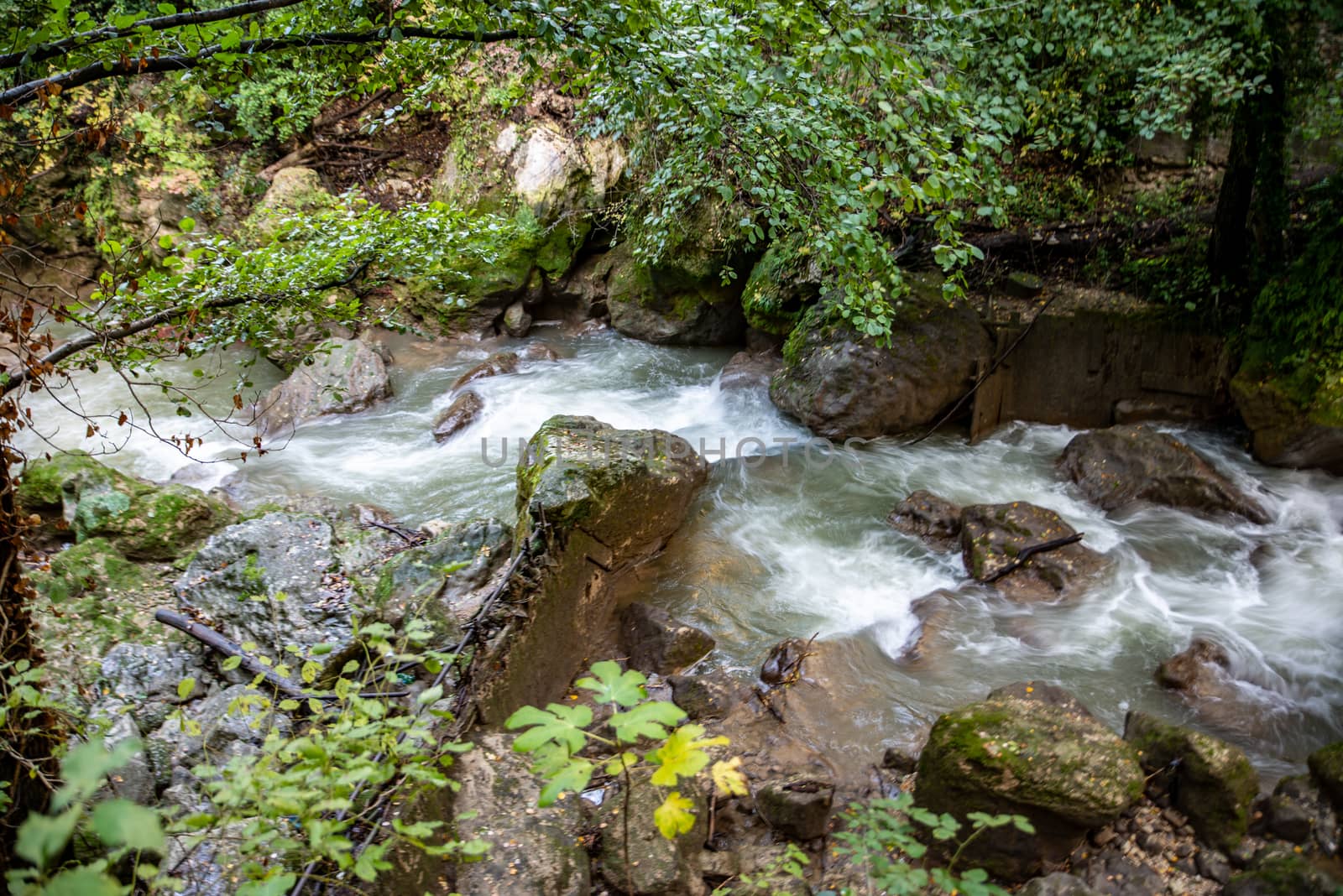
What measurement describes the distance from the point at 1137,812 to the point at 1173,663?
1.68 m

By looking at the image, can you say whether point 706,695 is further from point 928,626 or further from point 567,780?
point 567,780

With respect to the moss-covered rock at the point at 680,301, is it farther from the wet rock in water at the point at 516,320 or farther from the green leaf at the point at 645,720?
the green leaf at the point at 645,720

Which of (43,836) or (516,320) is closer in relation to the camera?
(43,836)

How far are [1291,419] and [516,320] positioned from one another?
902cm

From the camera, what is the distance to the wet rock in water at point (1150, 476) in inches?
247

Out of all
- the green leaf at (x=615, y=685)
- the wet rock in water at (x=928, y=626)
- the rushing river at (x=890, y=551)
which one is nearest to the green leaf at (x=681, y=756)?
the green leaf at (x=615, y=685)

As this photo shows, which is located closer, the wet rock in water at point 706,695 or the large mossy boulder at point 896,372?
the wet rock in water at point 706,695

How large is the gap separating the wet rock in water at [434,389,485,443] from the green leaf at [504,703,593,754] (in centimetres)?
669

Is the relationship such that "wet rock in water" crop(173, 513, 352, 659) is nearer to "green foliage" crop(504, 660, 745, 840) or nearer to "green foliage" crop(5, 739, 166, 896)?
"green foliage" crop(504, 660, 745, 840)

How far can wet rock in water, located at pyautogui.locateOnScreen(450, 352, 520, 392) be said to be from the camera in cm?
956

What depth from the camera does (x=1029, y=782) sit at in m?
3.16

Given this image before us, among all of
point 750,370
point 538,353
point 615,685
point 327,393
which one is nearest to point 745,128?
point 615,685

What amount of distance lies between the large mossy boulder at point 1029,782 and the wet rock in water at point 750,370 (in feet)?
18.3

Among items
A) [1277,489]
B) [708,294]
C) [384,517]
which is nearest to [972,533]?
[1277,489]
